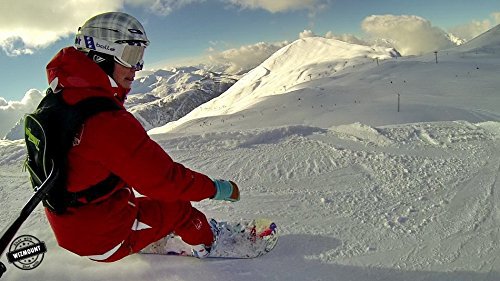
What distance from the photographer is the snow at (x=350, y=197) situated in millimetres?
2975

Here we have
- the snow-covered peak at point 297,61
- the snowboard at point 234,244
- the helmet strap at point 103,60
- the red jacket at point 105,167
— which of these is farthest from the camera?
the snow-covered peak at point 297,61

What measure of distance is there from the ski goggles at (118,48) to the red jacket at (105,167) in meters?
0.13

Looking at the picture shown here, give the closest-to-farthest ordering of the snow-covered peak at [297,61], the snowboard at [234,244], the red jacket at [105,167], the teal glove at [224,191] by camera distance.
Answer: the red jacket at [105,167]
the teal glove at [224,191]
the snowboard at [234,244]
the snow-covered peak at [297,61]

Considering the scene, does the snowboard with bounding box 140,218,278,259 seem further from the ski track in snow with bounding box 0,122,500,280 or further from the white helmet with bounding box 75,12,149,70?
the white helmet with bounding box 75,12,149,70

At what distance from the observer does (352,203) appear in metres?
Result: 3.92

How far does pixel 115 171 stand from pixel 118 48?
95cm

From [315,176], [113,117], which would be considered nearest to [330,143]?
[315,176]

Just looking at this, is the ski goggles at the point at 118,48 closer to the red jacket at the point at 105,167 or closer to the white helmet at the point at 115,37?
the white helmet at the point at 115,37

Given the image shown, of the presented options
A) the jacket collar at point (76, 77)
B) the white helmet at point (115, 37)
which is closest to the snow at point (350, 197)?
the jacket collar at point (76, 77)

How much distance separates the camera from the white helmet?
271 centimetres

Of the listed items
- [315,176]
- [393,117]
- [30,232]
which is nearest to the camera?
[30,232]

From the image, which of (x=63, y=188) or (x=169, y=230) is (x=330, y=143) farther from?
(x=63, y=188)

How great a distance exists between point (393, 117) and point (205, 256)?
5.24 m

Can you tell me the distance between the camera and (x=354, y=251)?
3129mm
